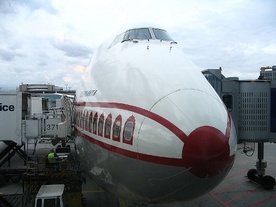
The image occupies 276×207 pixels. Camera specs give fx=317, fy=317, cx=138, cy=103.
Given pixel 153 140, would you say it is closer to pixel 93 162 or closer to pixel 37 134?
pixel 93 162

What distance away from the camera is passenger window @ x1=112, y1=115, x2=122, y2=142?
6.89m

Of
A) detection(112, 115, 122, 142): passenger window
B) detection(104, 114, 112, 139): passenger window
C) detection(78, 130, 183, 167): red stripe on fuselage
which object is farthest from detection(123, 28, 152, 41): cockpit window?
detection(78, 130, 183, 167): red stripe on fuselage

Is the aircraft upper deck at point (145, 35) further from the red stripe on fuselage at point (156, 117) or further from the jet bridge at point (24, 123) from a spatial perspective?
the jet bridge at point (24, 123)

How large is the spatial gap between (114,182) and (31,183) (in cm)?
658

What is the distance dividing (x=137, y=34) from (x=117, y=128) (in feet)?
15.8

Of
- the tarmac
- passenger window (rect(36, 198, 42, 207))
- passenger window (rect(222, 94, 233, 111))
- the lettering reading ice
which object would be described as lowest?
the tarmac

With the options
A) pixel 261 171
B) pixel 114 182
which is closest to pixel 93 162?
pixel 114 182

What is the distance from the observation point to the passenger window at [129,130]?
21.3ft

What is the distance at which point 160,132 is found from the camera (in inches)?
241

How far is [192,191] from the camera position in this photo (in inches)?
250

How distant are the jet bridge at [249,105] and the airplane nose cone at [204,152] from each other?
742 cm

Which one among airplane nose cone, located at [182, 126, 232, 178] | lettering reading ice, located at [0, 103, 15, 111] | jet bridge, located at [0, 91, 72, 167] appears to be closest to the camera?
airplane nose cone, located at [182, 126, 232, 178]

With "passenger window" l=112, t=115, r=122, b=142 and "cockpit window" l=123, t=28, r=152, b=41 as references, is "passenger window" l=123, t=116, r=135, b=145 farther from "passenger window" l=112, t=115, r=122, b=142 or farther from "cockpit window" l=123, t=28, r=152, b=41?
"cockpit window" l=123, t=28, r=152, b=41

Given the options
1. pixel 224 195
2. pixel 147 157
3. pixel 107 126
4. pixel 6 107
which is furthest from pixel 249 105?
pixel 6 107
